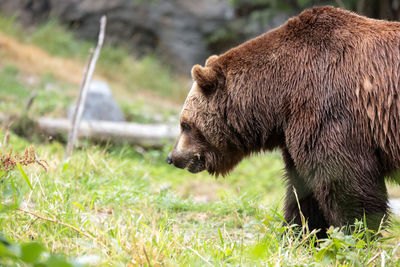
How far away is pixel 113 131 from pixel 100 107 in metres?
1.67

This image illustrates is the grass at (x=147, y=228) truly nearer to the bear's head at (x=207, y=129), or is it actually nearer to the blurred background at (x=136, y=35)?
the bear's head at (x=207, y=129)

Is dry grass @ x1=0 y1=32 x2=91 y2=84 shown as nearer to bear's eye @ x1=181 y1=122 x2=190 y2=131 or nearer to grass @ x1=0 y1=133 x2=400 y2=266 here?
grass @ x1=0 y1=133 x2=400 y2=266

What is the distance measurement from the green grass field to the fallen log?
1.81 feet

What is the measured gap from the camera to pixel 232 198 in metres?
4.67

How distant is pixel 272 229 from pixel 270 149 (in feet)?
3.25

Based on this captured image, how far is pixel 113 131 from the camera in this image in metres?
8.04

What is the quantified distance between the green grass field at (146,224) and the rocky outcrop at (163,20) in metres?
10.4

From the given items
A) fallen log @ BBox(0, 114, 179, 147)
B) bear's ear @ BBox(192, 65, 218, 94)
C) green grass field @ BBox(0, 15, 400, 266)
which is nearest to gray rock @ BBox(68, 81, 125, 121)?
fallen log @ BBox(0, 114, 179, 147)

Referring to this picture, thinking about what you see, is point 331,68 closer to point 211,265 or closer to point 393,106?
point 393,106

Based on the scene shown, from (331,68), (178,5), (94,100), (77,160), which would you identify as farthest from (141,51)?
(331,68)

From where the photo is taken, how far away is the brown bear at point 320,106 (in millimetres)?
3248

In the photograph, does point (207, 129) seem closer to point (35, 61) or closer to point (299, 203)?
point (299, 203)

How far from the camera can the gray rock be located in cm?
938

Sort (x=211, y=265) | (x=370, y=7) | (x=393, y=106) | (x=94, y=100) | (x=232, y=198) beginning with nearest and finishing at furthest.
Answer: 1. (x=211, y=265)
2. (x=393, y=106)
3. (x=232, y=198)
4. (x=94, y=100)
5. (x=370, y=7)
